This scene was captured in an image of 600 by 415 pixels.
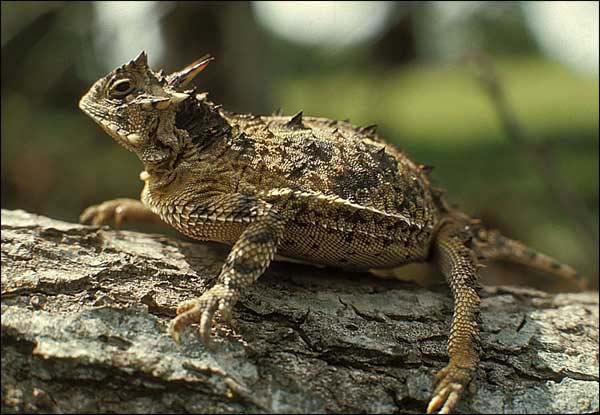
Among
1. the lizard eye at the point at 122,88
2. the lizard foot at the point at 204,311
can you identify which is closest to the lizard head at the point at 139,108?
the lizard eye at the point at 122,88

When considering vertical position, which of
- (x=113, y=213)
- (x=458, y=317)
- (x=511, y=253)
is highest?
(x=511, y=253)

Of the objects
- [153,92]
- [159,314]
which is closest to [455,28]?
[153,92]

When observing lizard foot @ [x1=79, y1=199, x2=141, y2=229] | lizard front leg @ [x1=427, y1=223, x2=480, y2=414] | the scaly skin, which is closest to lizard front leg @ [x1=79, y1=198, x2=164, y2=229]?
lizard foot @ [x1=79, y1=199, x2=141, y2=229]

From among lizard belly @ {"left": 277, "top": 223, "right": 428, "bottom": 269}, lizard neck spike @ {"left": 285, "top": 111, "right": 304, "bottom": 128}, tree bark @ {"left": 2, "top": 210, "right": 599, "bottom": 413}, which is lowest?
tree bark @ {"left": 2, "top": 210, "right": 599, "bottom": 413}

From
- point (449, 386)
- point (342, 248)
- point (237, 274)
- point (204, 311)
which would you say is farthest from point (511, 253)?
point (204, 311)

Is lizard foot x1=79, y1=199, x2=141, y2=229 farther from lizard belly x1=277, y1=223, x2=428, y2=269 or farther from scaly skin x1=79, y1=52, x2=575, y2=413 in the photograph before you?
lizard belly x1=277, y1=223, x2=428, y2=269

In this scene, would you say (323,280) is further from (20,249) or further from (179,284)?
(20,249)

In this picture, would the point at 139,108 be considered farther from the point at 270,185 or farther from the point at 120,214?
the point at 120,214

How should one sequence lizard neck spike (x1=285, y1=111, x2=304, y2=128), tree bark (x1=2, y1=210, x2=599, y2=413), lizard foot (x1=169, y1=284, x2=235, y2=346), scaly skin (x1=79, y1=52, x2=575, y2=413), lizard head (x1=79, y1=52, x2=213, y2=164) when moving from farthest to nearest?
lizard neck spike (x1=285, y1=111, x2=304, y2=128)
lizard head (x1=79, y1=52, x2=213, y2=164)
scaly skin (x1=79, y1=52, x2=575, y2=413)
lizard foot (x1=169, y1=284, x2=235, y2=346)
tree bark (x1=2, y1=210, x2=599, y2=413)
